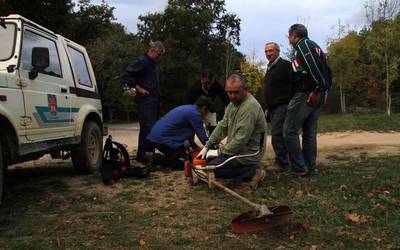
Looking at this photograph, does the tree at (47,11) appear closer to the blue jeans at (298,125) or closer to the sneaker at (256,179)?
the blue jeans at (298,125)

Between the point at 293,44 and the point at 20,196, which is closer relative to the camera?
the point at 20,196

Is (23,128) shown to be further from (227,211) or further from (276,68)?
(276,68)

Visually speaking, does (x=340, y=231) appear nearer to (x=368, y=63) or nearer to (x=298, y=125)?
(x=298, y=125)

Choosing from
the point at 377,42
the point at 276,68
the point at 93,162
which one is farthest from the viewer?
the point at 377,42

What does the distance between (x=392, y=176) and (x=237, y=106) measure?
2.42 meters

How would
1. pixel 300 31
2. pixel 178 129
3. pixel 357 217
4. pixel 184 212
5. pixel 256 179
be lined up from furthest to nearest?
pixel 178 129, pixel 300 31, pixel 256 179, pixel 184 212, pixel 357 217

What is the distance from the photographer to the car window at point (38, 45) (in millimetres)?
6383

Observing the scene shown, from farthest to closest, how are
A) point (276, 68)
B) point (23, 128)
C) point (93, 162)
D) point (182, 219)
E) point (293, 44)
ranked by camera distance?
point (93, 162) < point (276, 68) < point (293, 44) < point (23, 128) < point (182, 219)

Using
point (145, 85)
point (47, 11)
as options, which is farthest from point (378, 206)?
point (47, 11)

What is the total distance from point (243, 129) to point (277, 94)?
1.62 meters

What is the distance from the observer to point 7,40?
6414 mm

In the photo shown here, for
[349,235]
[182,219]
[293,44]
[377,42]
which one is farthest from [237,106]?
[377,42]

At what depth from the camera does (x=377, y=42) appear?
98.1 ft

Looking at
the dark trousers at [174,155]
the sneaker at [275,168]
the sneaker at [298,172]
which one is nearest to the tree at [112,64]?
the dark trousers at [174,155]
